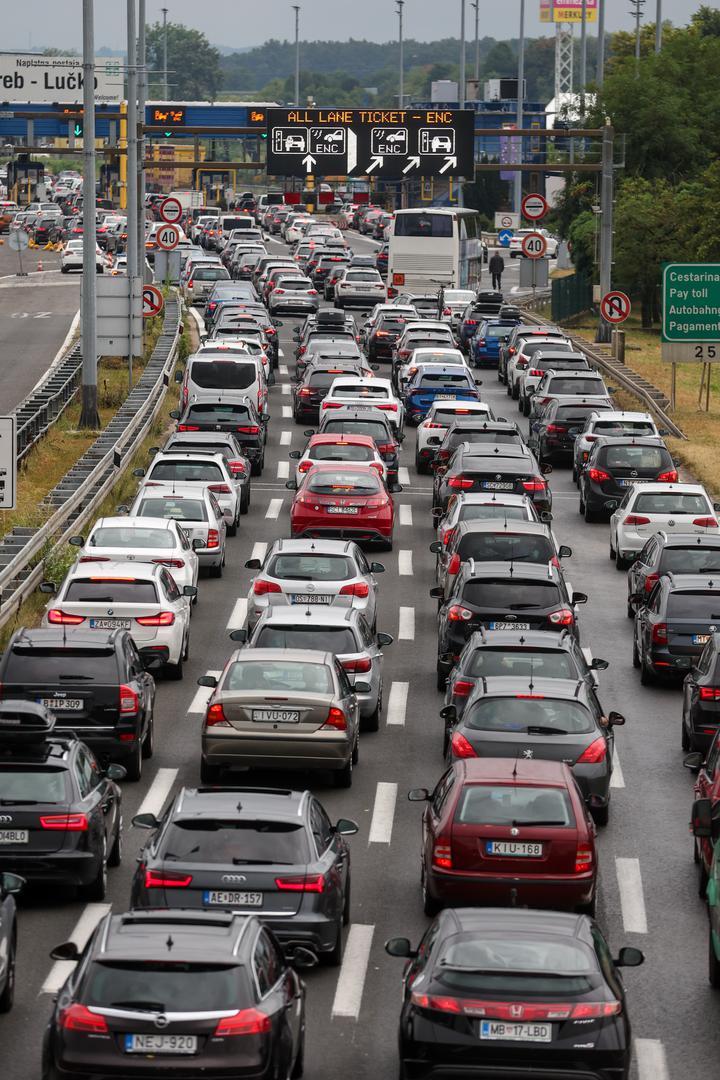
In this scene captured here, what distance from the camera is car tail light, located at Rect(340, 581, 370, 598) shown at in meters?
24.1

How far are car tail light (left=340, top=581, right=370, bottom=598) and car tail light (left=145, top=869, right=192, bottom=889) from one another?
10.6m

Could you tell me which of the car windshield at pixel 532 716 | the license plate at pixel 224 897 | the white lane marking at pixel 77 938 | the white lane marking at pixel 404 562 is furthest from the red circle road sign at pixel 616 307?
the license plate at pixel 224 897

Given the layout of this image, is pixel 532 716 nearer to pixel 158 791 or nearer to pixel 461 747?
pixel 461 747

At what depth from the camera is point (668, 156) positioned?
80.5 m

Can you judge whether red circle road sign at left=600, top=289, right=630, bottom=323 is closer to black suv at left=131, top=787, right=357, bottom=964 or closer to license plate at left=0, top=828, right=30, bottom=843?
license plate at left=0, top=828, right=30, bottom=843

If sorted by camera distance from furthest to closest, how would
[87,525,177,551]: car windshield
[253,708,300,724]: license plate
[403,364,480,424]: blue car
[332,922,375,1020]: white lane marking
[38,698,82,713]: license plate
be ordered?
[403,364,480,424]: blue car
[87,525,177,551]: car windshield
[38,698,82,713]: license plate
[253,708,300,724]: license plate
[332,922,375,1020]: white lane marking

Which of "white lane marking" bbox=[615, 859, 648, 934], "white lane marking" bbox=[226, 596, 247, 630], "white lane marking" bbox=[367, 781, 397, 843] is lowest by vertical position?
"white lane marking" bbox=[226, 596, 247, 630]

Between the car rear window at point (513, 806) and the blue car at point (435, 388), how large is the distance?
29976 mm

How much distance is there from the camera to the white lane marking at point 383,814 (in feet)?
60.1

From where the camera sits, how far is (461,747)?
17609 mm

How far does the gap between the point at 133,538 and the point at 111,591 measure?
11.2 ft

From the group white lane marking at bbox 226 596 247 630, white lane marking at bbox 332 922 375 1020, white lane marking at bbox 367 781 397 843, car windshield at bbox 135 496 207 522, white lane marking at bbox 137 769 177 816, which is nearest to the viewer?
white lane marking at bbox 332 922 375 1020

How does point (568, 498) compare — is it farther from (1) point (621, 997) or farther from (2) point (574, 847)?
(1) point (621, 997)

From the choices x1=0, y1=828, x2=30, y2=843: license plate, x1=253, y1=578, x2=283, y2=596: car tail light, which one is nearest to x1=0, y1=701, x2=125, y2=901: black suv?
x1=0, y1=828, x2=30, y2=843: license plate
